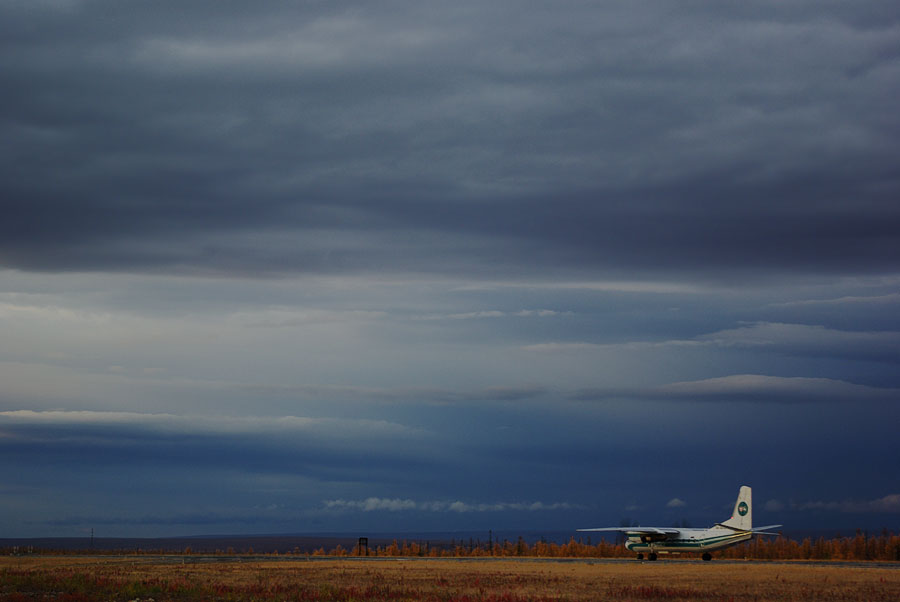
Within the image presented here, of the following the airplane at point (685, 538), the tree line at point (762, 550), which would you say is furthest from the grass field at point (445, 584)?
the tree line at point (762, 550)

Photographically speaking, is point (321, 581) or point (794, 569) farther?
point (794, 569)

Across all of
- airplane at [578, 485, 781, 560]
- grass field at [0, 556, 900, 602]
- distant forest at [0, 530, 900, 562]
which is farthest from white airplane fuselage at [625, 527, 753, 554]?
grass field at [0, 556, 900, 602]

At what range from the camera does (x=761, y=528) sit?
10062 centimetres

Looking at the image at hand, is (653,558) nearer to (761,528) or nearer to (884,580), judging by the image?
(761,528)

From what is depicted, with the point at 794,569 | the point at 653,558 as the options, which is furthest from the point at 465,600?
the point at 653,558

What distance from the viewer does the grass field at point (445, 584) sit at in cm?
4538

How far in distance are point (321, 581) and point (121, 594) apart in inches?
451

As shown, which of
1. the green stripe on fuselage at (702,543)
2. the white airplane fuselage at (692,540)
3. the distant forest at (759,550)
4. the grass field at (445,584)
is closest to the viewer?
the grass field at (445,584)

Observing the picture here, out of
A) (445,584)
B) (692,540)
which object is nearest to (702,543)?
(692,540)

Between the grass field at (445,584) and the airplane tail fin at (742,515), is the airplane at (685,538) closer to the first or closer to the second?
the airplane tail fin at (742,515)

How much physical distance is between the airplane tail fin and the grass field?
26894 mm

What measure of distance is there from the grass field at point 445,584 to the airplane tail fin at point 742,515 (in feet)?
88.2

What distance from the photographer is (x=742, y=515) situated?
96.9 meters

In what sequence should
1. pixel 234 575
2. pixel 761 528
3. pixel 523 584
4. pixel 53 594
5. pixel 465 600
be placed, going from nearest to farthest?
pixel 465 600
pixel 53 594
pixel 523 584
pixel 234 575
pixel 761 528
